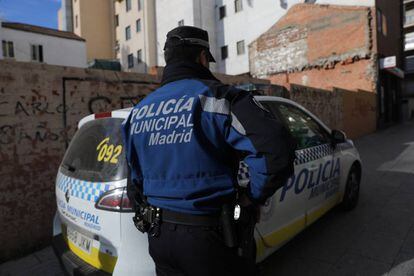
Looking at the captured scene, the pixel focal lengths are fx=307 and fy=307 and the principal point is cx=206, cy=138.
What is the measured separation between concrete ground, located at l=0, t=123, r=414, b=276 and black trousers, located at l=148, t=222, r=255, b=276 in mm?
1547

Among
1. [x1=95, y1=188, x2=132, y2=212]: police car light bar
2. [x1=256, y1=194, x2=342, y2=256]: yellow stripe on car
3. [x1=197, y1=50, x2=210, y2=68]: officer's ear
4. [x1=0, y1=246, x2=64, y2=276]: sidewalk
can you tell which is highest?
[x1=197, y1=50, x2=210, y2=68]: officer's ear

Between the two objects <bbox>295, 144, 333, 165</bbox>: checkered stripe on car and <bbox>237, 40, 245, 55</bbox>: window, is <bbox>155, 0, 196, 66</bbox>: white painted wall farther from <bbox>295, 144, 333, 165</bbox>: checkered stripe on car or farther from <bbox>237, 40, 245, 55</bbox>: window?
<bbox>295, 144, 333, 165</bbox>: checkered stripe on car

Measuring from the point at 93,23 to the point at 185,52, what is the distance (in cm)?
4087

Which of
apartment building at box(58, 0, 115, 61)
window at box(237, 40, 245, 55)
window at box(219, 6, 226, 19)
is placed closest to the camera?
window at box(237, 40, 245, 55)

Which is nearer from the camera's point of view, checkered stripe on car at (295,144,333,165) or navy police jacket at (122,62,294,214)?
navy police jacket at (122,62,294,214)

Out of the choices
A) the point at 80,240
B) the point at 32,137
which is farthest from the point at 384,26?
the point at 80,240

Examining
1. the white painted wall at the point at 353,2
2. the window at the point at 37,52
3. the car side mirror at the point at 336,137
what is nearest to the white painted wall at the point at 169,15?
the window at the point at 37,52

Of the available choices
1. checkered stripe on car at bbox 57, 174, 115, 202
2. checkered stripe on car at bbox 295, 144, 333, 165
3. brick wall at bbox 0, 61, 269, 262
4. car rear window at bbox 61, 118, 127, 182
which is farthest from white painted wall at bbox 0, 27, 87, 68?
checkered stripe on car at bbox 295, 144, 333, 165

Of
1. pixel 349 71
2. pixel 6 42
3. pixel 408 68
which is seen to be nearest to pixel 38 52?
pixel 6 42

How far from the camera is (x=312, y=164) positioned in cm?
319

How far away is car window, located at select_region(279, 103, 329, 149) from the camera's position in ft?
10.4

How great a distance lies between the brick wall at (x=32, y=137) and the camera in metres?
3.54

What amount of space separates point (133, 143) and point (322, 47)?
18.5 metres

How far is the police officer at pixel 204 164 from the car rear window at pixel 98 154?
0.63m
